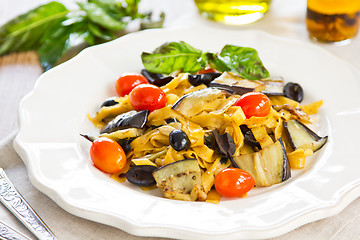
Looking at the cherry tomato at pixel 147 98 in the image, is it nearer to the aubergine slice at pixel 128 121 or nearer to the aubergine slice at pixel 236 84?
the aubergine slice at pixel 128 121

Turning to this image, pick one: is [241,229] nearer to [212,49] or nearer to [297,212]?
[297,212]

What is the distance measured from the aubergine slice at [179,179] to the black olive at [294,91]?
143 cm

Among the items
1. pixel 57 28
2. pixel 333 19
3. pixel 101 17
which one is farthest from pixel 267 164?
pixel 57 28

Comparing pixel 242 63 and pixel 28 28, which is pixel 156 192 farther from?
pixel 28 28

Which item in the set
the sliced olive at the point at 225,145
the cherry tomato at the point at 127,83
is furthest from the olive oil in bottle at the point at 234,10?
the sliced olive at the point at 225,145

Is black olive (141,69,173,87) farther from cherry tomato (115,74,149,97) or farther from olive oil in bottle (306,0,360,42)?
olive oil in bottle (306,0,360,42)

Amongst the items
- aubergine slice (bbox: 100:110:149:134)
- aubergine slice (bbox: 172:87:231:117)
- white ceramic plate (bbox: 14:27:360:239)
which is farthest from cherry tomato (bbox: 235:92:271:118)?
aubergine slice (bbox: 100:110:149:134)

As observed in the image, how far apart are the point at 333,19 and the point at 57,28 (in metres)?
3.08

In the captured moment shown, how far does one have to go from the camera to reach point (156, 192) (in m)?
3.47

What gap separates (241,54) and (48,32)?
2391 mm

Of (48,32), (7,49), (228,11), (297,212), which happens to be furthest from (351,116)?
(7,49)

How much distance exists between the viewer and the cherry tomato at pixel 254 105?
12.5 ft

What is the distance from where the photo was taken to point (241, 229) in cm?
291

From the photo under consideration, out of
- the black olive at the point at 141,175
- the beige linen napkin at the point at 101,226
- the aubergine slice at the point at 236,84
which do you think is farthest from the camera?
the aubergine slice at the point at 236,84
